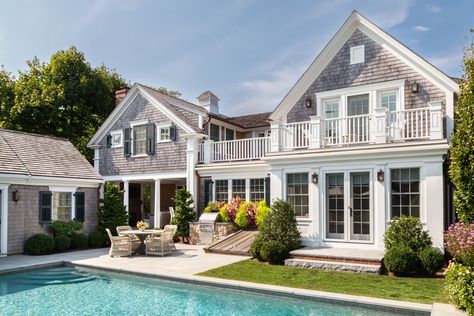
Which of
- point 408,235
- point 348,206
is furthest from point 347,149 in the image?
point 408,235

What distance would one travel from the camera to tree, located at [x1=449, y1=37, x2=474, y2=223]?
9891 mm

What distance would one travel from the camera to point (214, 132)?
803 inches

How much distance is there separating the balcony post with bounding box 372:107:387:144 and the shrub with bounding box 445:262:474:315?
16.9 feet

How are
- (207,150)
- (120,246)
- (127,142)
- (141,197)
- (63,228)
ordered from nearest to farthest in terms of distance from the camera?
(120,246), (63,228), (207,150), (127,142), (141,197)

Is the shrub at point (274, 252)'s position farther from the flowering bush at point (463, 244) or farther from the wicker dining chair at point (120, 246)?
the wicker dining chair at point (120, 246)

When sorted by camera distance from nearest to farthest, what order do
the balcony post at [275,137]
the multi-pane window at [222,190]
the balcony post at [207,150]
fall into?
the balcony post at [275,137] < the multi-pane window at [222,190] < the balcony post at [207,150]

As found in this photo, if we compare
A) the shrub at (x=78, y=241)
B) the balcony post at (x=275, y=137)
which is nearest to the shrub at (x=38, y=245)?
the shrub at (x=78, y=241)

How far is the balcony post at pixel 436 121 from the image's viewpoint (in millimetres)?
10984

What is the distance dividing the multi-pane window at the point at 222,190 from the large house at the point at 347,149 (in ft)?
0.15

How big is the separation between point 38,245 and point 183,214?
5.77 metres

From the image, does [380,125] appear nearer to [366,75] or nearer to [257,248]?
[366,75]

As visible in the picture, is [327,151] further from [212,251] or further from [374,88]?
[212,251]

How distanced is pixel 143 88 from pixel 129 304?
1374cm

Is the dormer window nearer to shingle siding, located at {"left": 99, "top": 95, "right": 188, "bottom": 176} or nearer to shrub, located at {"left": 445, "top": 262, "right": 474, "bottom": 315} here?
shingle siding, located at {"left": 99, "top": 95, "right": 188, "bottom": 176}
